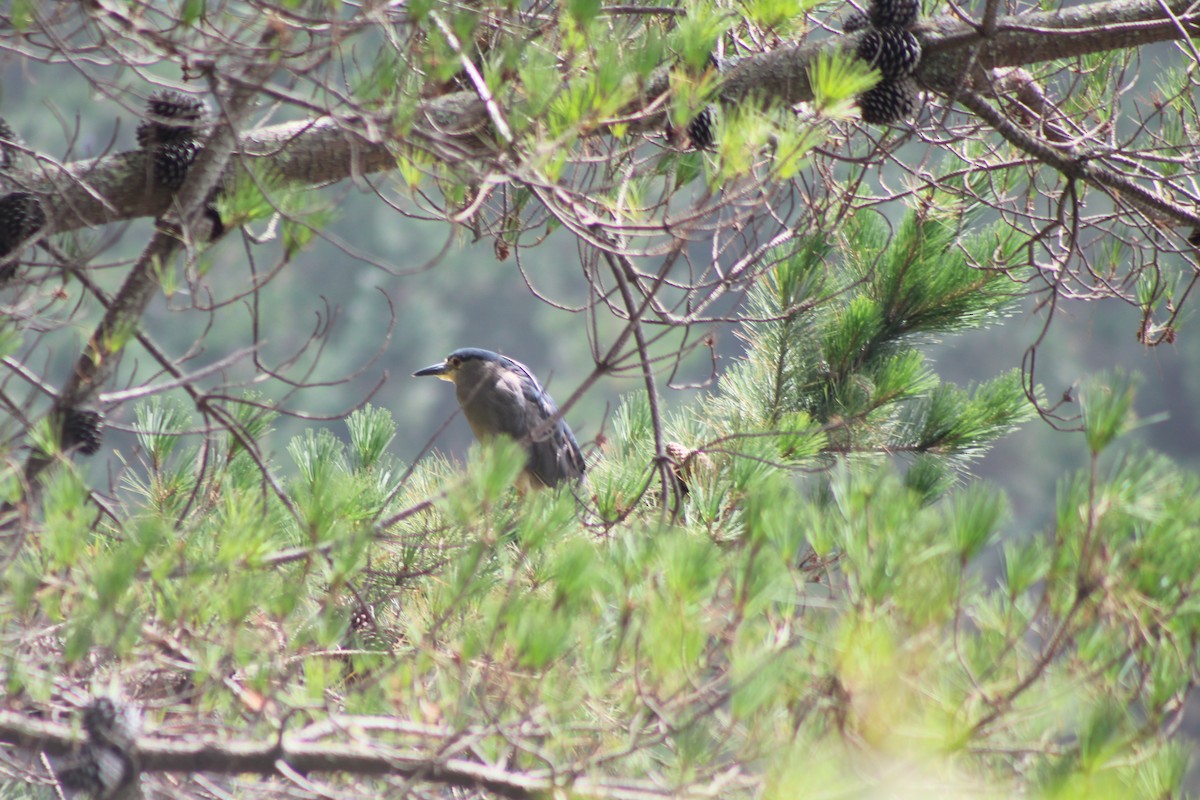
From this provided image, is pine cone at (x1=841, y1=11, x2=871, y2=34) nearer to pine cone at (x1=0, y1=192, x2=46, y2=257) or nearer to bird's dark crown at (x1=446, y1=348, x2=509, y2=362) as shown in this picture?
pine cone at (x1=0, y1=192, x2=46, y2=257)

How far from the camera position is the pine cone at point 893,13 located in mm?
1412

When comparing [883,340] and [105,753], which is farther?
[883,340]

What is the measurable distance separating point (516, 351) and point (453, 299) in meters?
Answer: 1.03

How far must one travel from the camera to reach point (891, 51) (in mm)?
1400

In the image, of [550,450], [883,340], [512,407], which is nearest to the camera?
[883,340]

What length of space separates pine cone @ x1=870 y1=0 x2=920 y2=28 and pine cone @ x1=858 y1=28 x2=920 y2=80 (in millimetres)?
13

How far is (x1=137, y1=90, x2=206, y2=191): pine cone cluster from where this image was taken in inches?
50.1

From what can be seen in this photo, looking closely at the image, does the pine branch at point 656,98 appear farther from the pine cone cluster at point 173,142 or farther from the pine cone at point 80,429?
the pine cone at point 80,429

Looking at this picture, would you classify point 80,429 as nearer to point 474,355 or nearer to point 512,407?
point 512,407

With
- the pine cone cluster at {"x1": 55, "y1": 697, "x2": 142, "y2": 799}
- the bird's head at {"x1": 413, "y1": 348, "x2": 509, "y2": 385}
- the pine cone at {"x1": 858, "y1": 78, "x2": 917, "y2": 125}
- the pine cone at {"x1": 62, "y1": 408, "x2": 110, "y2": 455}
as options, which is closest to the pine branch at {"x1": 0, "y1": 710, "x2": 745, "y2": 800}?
the pine cone cluster at {"x1": 55, "y1": 697, "x2": 142, "y2": 799}

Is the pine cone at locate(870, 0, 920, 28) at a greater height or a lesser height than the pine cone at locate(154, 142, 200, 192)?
greater

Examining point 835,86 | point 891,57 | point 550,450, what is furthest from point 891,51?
point 550,450

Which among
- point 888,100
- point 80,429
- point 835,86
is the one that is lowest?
point 80,429

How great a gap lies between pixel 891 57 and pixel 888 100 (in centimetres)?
5
